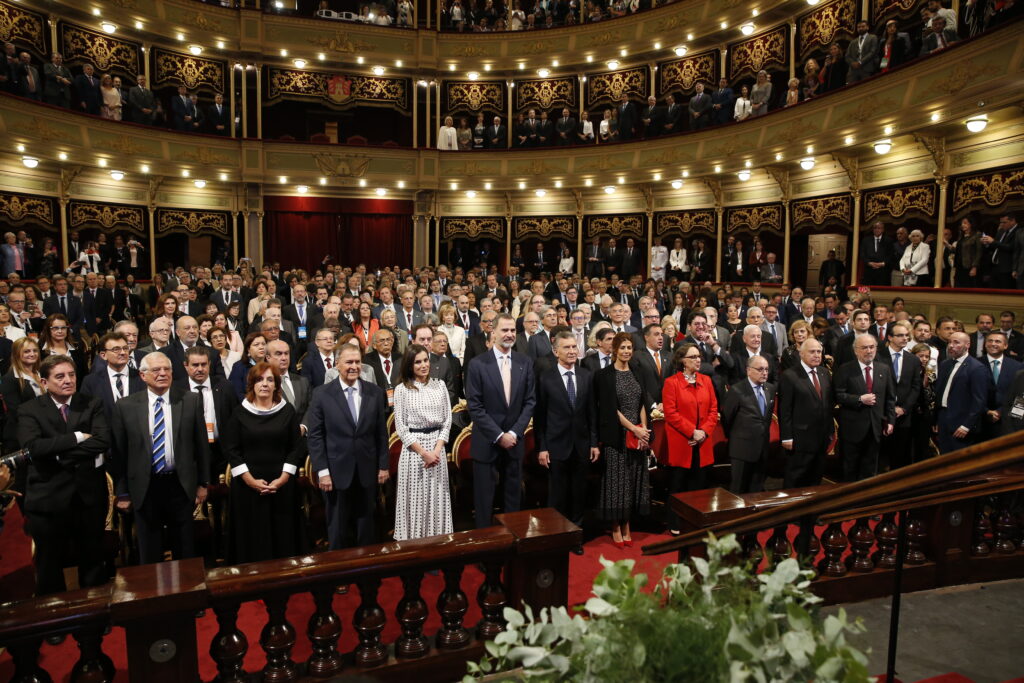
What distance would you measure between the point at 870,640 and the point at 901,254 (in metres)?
9.12

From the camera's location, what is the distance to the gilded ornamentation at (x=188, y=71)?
15.6 meters

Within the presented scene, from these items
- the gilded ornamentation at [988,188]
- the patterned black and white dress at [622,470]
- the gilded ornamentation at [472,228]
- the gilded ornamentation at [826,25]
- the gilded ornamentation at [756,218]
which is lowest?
the patterned black and white dress at [622,470]

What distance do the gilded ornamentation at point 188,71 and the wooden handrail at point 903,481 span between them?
689 inches

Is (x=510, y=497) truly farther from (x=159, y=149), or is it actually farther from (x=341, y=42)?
(x=341, y=42)

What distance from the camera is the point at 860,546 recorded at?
294 cm

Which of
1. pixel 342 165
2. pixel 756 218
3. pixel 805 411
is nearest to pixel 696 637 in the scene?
pixel 805 411

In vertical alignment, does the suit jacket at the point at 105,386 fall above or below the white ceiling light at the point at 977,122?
below

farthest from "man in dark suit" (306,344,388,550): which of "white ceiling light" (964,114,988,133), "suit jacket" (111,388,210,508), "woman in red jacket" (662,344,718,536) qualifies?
"white ceiling light" (964,114,988,133)

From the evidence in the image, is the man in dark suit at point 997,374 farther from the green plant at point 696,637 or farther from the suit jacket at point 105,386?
the suit jacket at point 105,386

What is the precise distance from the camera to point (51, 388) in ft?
11.6

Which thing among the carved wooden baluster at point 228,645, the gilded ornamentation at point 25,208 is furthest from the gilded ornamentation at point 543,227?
the carved wooden baluster at point 228,645

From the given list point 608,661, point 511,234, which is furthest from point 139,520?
point 511,234

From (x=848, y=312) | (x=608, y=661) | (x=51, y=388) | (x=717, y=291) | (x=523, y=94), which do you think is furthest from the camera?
(x=523, y=94)

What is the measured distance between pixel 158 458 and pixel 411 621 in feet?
6.47
